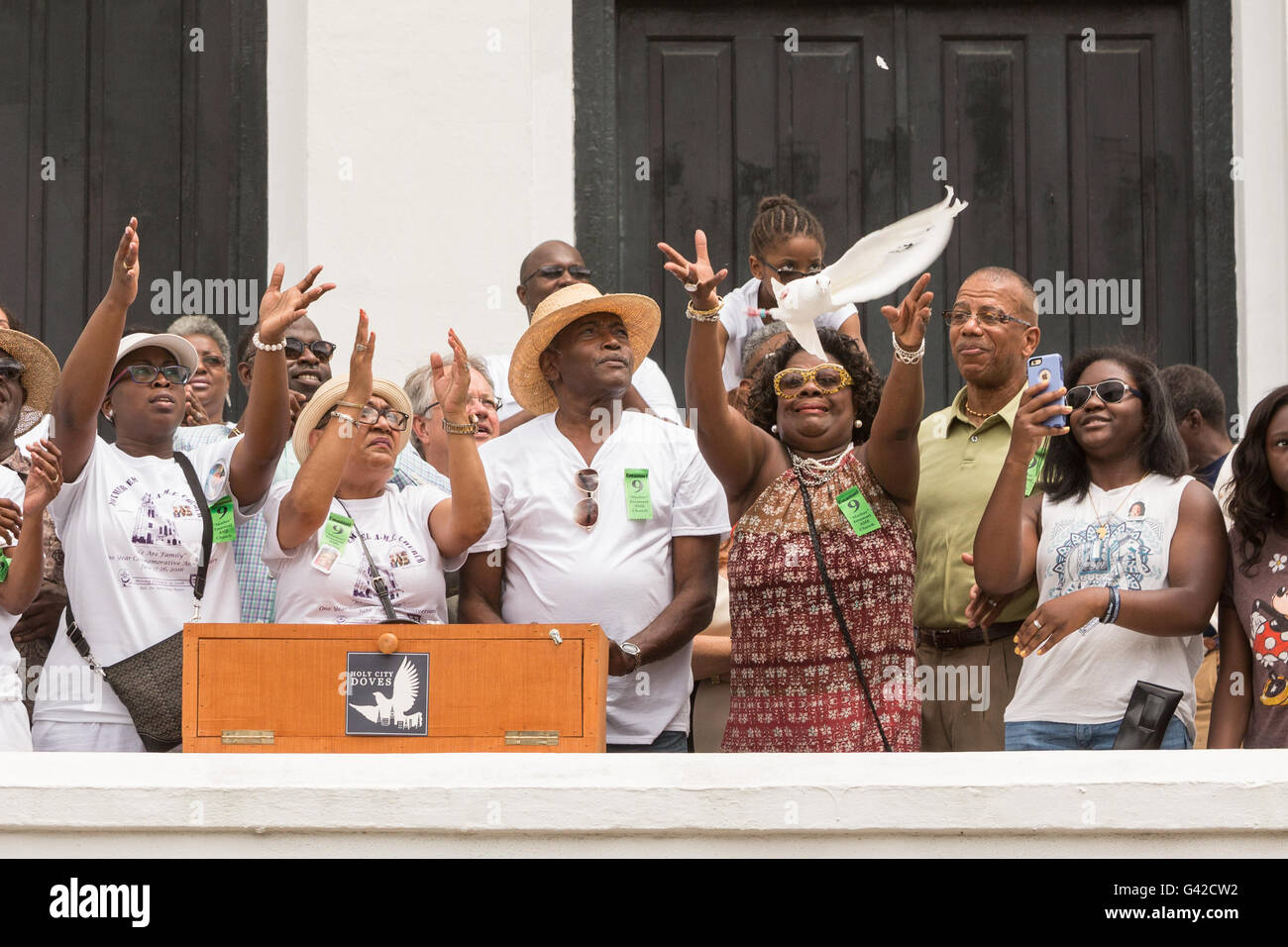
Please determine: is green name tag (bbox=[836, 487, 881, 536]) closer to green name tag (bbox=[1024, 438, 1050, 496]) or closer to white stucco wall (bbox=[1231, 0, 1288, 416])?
green name tag (bbox=[1024, 438, 1050, 496])

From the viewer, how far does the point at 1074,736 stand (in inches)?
194

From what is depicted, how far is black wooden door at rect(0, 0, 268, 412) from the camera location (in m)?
8.23

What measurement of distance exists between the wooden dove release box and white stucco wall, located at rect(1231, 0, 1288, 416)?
166 inches

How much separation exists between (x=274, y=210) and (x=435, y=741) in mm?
4099

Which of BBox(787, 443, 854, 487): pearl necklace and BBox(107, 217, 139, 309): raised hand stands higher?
BBox(107, 217, 139, 309): raised hand

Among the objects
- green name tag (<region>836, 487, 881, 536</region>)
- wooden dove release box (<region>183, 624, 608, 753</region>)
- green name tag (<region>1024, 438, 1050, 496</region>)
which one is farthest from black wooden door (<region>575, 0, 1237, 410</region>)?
wooden dove release box (<region>183, 624, 608, 753</region>)

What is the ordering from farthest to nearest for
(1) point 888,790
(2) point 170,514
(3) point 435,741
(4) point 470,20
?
(4) point 470,20 < (2) point 170,514 < (3) point 435,741 < (1) point 888,790

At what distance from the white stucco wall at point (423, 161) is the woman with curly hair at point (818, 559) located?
2581 mm

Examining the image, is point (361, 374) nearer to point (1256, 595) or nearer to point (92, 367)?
point (92, 367)

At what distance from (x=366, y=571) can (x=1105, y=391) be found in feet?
6.68

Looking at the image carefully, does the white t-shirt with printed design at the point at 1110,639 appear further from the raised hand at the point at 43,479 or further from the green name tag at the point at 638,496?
the raised hand at the point at 43,479
